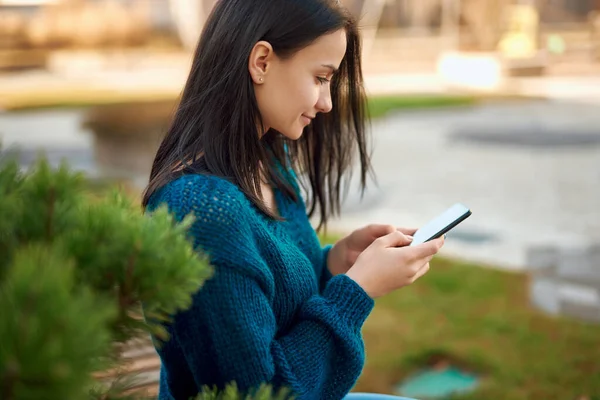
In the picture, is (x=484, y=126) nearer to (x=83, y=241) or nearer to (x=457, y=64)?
(x=457, y=64)

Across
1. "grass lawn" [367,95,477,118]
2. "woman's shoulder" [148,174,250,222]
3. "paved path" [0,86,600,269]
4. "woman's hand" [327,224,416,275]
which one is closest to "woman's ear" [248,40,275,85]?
"woman's shoulder" [148,174,250,222]

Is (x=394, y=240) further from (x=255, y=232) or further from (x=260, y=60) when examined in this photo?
(x=260, y=60)

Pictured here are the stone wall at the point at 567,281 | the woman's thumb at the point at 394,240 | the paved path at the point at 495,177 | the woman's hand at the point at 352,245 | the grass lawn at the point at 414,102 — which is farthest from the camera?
the grass lawn at the point at 414,102

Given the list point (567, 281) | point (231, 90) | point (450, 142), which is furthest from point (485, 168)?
point (231, 90)

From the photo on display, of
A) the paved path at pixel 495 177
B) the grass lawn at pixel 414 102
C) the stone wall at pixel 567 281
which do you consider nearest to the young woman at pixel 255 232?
the stone wall at pixel 567 281

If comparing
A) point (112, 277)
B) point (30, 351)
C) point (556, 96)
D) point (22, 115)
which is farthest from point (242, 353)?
point (556, 96)

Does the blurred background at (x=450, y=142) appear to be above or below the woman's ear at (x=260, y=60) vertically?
below

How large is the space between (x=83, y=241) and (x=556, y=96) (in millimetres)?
12479

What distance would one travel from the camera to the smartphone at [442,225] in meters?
1.44

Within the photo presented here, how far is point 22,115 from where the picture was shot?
36.7ft

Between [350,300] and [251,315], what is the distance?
6.9 inches

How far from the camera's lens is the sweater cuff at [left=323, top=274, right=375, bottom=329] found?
3.99 feet

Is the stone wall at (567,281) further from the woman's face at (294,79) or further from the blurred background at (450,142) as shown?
the woman's face at (294,79)

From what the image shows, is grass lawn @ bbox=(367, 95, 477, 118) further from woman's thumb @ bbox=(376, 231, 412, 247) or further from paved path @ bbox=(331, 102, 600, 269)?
woman's thumb @ bbox=(376, 231, 412, 247)
